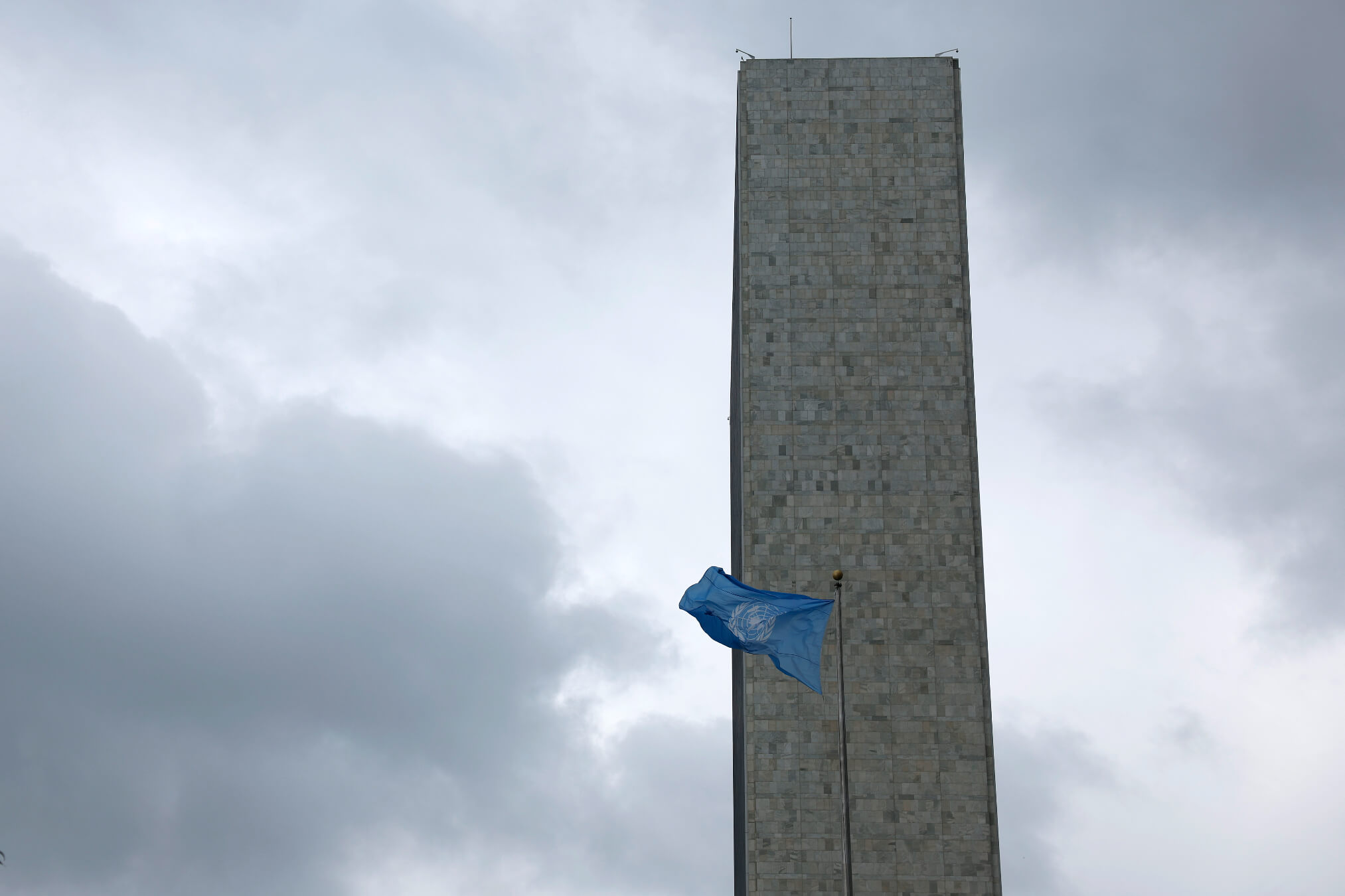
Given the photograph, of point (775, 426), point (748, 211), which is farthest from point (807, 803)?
point (748, 211)

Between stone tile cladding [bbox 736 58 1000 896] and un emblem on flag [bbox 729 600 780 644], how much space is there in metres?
30.3

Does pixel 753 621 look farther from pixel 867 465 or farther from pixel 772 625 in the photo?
pixel 867 465

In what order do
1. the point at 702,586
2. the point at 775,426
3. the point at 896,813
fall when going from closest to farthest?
1. the point at 702,586
2. the point at 896,813
3. the point at 775,426

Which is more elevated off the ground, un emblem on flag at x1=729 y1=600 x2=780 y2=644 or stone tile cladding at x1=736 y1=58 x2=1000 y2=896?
stone tile cladding at x1=736 y1=58 x2=1000 y2=896

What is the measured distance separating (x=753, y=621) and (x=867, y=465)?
3742 cm

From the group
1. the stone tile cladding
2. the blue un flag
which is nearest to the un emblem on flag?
the blue un flag

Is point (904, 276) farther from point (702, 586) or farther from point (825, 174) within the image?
point (702, 586)

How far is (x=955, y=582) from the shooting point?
82.8 m

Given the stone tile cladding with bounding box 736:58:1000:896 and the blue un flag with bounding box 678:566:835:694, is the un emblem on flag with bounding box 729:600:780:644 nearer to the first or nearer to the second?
the blue un flag with bounding box 678:566:835:694

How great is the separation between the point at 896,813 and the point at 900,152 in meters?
40.6

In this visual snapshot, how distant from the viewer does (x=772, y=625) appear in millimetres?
48312

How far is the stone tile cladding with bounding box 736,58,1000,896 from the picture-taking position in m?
78.8

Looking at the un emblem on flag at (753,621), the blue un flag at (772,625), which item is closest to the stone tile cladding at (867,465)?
the blue un flag at (772,625)

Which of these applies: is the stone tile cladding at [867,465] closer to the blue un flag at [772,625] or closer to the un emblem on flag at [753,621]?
the blue un flag at [772,625]
